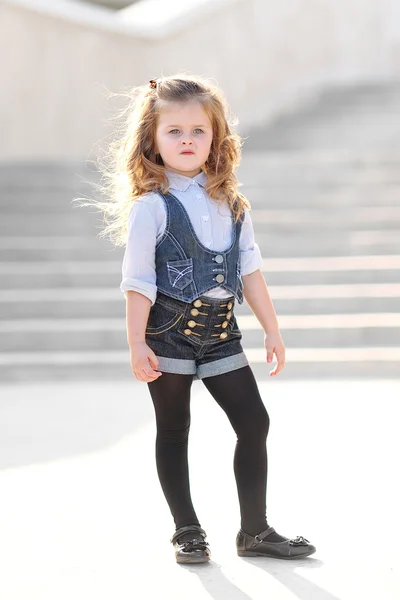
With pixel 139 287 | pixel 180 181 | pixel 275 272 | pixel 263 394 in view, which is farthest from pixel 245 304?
pixel 139 287

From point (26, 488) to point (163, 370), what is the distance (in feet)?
3.61

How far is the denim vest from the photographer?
9.73 ft

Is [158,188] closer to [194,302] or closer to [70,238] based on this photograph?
[194,302]

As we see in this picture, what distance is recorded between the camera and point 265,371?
6148mm

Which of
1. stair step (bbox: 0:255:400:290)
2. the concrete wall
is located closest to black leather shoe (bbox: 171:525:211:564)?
stair step (bbox: 0:255:400:290)

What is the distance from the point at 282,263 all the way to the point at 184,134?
424cm

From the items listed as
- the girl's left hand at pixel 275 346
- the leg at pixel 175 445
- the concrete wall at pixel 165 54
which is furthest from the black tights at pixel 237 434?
the concrete wall at pixel 165 54

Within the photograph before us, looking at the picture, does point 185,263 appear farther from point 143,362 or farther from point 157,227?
point 143,362

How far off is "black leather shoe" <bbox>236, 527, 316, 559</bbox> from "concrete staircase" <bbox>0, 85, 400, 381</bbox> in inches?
120

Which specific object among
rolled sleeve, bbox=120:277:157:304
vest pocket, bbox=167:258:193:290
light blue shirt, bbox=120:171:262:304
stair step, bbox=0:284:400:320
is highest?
light blue shirt, bbox=120:171:262:304

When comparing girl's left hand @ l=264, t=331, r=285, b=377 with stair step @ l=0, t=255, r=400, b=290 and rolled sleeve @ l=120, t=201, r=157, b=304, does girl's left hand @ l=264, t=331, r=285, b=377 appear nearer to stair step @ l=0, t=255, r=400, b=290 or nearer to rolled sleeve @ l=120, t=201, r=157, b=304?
→ rolled sleeve @ l=120, t=201, r=157, b=304

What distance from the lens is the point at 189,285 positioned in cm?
297

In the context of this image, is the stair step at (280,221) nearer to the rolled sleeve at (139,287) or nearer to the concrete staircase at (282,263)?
the concrete staircase at (282,263)

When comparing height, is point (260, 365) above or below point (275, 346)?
below
